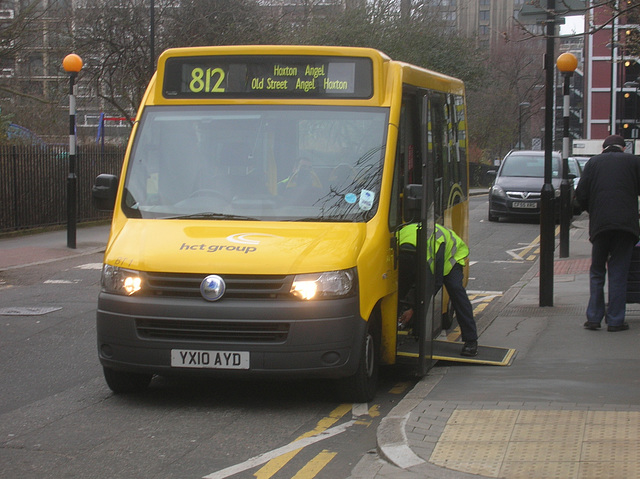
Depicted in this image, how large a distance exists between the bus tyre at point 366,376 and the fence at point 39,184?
15909mm

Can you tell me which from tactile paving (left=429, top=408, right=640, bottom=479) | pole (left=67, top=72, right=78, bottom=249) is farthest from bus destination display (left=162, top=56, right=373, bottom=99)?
pole (left=67, top=72, right=78, bottom=249)

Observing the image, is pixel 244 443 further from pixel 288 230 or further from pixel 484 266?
pixel 484 266

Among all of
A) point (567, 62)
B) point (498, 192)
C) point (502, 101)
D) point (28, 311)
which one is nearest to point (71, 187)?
point (28, 311)

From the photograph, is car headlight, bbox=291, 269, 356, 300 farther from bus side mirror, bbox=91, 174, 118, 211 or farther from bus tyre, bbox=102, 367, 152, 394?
bus side mirror, bbox=91, 174, 118, 211

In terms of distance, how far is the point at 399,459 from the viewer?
524 cm

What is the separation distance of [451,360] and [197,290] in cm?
267

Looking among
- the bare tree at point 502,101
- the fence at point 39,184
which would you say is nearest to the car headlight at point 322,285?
the fence at point 39,184

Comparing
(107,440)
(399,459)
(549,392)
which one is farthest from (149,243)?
(549,392)

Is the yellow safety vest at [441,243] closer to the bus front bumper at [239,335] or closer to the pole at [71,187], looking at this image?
the bus front bumper at [239,335]

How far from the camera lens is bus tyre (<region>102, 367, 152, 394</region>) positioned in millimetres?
7008

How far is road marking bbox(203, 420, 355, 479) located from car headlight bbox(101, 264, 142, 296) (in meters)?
1.63

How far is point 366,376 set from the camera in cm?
682

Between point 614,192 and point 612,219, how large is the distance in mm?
271

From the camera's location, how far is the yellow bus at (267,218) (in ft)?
21.0
